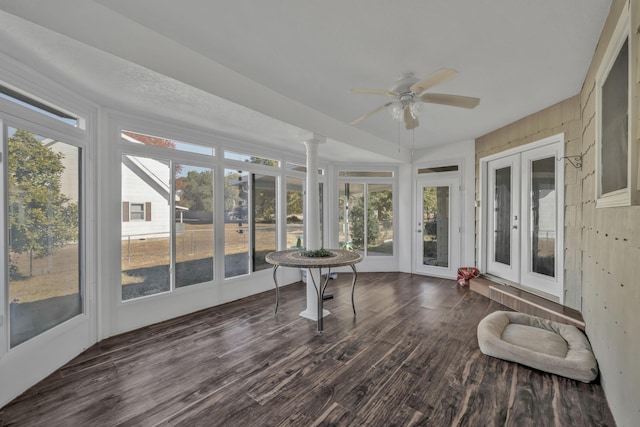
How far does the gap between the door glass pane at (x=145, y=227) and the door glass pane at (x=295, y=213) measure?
201 centimetres

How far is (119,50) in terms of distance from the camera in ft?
6.15

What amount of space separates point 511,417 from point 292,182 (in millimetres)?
4046

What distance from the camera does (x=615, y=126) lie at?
1.67m

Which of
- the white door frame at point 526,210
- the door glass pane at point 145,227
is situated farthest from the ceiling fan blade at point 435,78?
the door glass pane at point 145,227

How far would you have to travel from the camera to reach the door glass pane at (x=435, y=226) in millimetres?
5285

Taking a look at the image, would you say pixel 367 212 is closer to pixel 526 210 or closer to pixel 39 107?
pixel 526 210

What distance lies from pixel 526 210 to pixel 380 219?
2558mm

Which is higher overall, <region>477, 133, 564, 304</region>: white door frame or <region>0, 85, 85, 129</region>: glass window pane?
<region>0, 85, 85, 129</region>: glass window pane

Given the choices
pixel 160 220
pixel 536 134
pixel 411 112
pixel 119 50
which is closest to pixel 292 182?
pixel 160 220

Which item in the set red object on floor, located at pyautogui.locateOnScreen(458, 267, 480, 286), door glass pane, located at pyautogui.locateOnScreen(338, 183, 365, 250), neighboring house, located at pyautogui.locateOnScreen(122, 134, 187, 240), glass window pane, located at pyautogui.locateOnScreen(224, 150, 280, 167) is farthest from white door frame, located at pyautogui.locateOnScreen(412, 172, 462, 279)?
neighboring house, located at pyautogui.locateOnScreen(122, 134, 187, 240)

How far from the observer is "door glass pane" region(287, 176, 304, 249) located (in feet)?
16.0

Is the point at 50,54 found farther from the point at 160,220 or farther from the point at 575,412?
the point at 575,412

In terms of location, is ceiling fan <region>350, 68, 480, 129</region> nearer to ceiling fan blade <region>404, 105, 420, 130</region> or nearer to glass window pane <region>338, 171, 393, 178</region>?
ceiling fan blade <region>404, 105, 420, 130</region>

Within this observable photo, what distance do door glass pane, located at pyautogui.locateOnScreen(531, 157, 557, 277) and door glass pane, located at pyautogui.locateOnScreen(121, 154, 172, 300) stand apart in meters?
4.79
